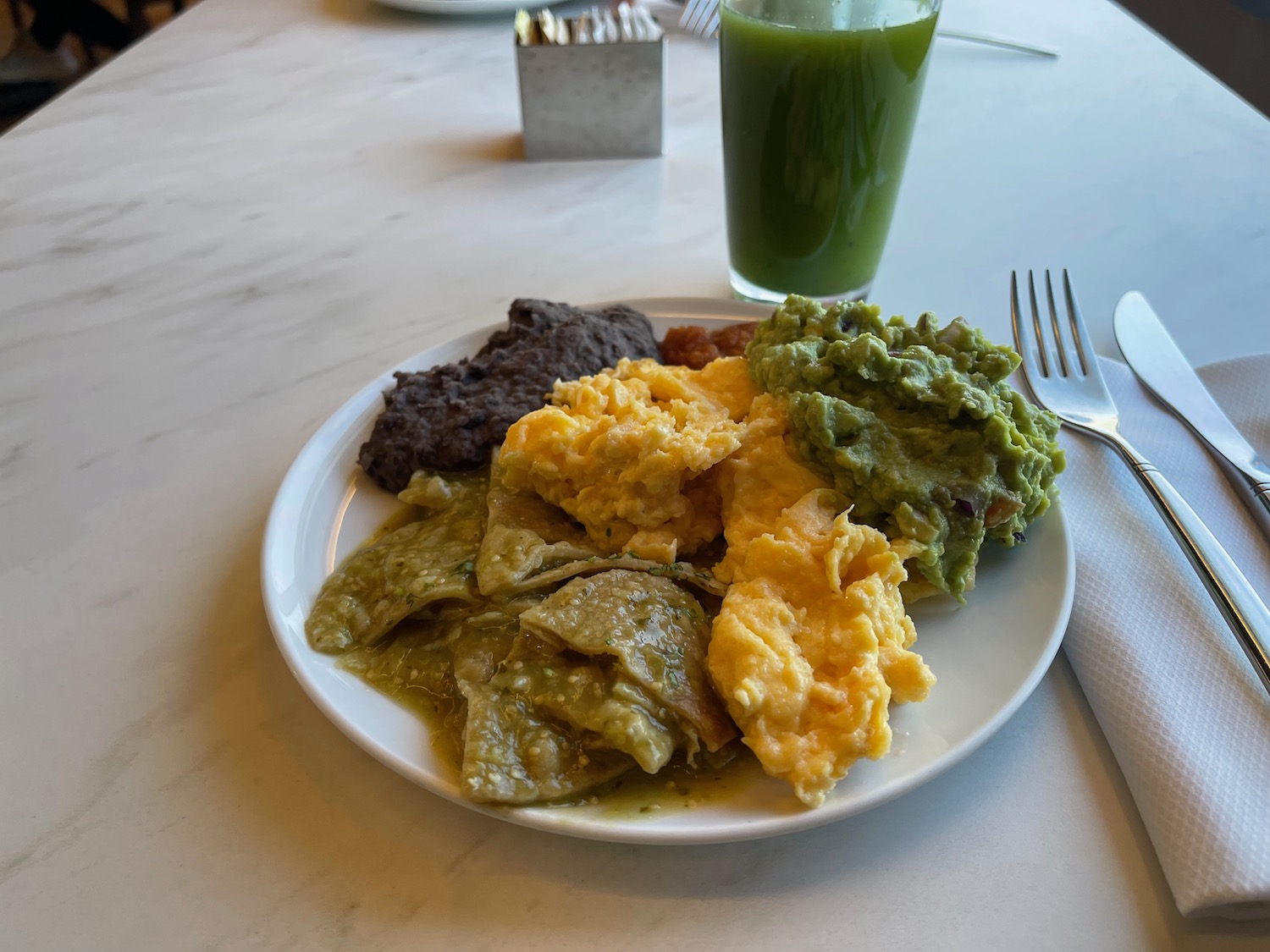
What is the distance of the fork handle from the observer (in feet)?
4.62

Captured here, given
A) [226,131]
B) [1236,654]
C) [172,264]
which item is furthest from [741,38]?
[226,131]

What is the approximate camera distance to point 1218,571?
1528mm

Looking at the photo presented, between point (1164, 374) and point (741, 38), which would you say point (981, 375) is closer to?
point (1164, 374)

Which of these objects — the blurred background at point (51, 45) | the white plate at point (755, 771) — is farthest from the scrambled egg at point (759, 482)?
the blurred background at point (51, 45)

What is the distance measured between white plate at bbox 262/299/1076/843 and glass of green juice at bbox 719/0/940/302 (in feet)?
3.10

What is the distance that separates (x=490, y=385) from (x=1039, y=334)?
4.14ft

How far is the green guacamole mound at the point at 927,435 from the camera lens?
1495mm

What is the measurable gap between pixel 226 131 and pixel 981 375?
304cm

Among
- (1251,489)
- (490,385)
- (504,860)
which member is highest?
(490,385)

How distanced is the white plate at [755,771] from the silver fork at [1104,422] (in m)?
0.23

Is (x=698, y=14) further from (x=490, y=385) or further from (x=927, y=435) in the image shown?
(x=927, y=435)

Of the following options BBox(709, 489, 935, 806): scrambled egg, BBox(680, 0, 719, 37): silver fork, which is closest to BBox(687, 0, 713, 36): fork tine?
BBox(680, 0, 719, 37): silver fork

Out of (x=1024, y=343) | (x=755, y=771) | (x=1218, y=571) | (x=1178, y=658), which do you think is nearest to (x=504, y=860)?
(x=755, y=771)

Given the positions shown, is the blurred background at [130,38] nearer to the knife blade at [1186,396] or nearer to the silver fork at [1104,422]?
the knife blade at [1186,396]
